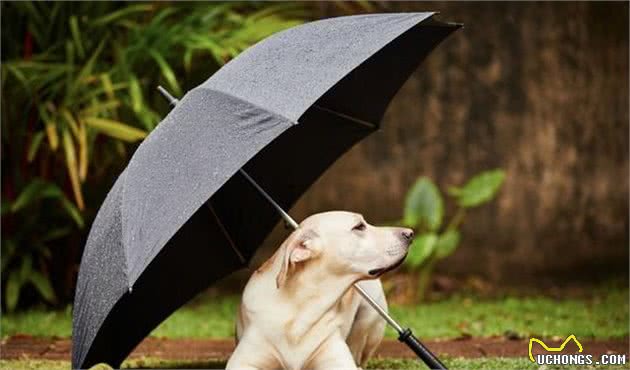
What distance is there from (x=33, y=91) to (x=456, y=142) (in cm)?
268

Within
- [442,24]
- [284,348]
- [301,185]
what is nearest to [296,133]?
[301,185]

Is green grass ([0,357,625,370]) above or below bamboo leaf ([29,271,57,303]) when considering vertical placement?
above

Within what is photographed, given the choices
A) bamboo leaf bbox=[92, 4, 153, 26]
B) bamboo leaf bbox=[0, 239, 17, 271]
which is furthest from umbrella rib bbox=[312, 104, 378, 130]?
bamboo leaf bbox=[0, 239, 17, 271]

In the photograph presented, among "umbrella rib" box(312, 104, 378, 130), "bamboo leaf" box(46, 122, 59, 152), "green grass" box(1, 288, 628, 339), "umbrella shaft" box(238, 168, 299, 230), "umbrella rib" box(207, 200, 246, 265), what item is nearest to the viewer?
"umbrella shaft" box(238, 168, 299, 230)

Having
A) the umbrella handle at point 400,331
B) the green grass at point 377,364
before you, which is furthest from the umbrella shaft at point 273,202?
the green grass at point 377,364

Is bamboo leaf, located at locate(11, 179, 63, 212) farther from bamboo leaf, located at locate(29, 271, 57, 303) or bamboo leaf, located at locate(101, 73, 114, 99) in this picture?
bamboo leaf, located at locate(101, 73, 114, 99)

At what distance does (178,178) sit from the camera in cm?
353

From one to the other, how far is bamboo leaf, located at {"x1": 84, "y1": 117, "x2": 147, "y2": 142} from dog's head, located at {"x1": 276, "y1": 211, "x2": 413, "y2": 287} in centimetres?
262

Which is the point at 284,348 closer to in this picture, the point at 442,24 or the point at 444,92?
the point at 442,24

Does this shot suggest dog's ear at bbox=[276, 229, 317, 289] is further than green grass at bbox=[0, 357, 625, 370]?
No

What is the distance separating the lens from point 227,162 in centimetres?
348

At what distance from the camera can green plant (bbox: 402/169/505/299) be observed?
6766 millimetres

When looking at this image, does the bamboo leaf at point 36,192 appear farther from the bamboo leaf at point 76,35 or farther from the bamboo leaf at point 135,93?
the bamboo leaf at point 76,35

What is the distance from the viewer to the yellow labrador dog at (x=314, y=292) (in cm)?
368
